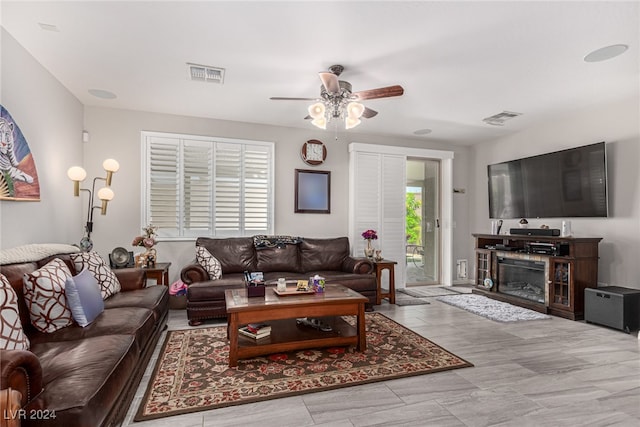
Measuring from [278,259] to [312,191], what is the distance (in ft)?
4.26

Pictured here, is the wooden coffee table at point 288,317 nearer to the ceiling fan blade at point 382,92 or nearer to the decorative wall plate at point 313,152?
the ceiling fan blade at point 382,92

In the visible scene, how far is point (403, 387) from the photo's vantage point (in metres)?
2.30

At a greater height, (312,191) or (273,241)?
(312,191)

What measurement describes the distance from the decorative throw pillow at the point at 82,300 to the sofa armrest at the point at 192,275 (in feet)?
4.29

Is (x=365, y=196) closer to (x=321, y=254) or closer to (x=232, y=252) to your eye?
(x=321, y=254)

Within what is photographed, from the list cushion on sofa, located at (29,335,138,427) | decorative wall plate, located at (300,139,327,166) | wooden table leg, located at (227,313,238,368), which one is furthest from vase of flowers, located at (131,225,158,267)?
decorative wall plate, located at (300,139,327,166)

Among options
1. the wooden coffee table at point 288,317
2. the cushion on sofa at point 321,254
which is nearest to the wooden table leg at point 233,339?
the wooden coffee table at point 288,317

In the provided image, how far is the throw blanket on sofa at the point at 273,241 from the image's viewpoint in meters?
4.52

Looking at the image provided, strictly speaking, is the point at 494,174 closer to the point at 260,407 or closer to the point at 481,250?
the point at 481,250

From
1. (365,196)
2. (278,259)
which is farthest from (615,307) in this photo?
(278,259)

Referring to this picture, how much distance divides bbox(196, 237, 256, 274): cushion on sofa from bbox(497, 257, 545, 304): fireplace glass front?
12.3 ft

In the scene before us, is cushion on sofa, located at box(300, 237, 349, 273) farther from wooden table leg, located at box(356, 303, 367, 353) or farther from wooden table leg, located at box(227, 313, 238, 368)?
wooden table leg, located at box(227, 313, 238, 368)

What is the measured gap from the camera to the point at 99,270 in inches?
115

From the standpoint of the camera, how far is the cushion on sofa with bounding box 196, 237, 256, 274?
14.2ft
